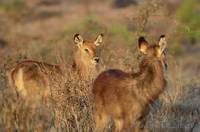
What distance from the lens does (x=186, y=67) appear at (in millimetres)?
22516

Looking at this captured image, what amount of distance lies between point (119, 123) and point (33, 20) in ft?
109

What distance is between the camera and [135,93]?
8961 millimetres

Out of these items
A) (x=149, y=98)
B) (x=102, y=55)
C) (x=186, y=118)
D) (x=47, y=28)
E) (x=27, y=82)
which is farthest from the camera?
(x=47, y=28)

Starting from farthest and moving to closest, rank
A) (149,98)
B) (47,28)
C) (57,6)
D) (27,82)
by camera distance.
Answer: (57,6)
(47,28)
(27,82)
(149,98)

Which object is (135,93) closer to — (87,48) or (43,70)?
(43,70)

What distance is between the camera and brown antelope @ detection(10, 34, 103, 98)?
1149cm

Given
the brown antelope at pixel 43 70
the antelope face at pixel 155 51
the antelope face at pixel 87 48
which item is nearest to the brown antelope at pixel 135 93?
the antelope face at pixel 155 51

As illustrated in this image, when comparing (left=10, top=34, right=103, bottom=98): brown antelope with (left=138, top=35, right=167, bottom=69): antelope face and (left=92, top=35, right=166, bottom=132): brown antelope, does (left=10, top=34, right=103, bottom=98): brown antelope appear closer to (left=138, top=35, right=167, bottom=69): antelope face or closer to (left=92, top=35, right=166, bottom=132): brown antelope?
(left=92, top=35, right=166, bottom=132): brown antelope

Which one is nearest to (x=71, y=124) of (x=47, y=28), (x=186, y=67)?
(x=186, y=67)

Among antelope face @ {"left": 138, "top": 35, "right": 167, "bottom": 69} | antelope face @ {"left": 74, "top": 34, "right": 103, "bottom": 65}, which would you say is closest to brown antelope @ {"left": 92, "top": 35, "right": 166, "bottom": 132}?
antelope face @ {"left": 138, "top": 35, "right": 167, "bottom": 69}

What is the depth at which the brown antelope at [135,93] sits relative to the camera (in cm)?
891

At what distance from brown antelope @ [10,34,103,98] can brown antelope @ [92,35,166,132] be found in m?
1.64

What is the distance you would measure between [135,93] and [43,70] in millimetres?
2608

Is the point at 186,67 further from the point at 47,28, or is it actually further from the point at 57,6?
the point at 57,6
